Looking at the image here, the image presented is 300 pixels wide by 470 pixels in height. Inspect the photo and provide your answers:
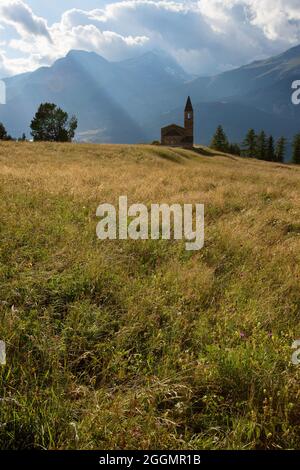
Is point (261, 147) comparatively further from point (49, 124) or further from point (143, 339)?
point (143, 339)

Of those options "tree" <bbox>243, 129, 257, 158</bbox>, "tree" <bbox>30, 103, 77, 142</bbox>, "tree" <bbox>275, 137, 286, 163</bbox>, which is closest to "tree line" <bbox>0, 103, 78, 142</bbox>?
"tree" <bbox>30, 103, 77, 142</bbox>

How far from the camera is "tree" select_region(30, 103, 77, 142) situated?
61.8m

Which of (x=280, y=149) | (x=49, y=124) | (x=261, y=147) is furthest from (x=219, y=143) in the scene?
(x=49, y=124)

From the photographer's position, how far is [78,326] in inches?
144

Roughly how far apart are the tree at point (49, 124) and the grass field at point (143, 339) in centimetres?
6144

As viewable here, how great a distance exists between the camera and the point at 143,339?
12.3ft

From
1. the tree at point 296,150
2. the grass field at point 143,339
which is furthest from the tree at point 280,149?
the grass field at point 143,339

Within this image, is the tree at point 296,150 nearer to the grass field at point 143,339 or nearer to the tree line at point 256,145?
the tree line at point 256,145

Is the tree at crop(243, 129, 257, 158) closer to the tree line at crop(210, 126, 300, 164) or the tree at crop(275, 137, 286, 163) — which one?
the tree line at crop(210, 126, 300, 164)

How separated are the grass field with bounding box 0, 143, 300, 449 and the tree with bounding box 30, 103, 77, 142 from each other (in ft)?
202

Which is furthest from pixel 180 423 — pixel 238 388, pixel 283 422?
pixel 283 422

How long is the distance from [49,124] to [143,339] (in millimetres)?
65812

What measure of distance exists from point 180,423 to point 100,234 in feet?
12.9

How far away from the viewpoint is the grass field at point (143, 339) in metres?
2.65
